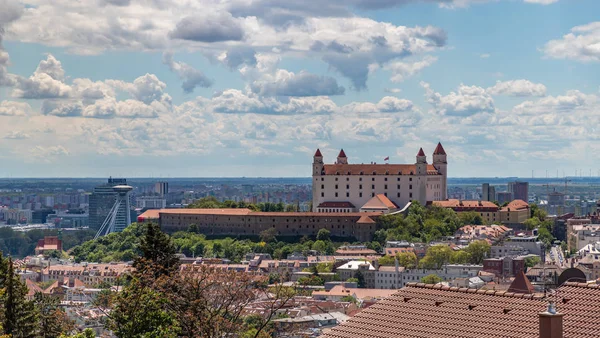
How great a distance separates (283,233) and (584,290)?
382ft

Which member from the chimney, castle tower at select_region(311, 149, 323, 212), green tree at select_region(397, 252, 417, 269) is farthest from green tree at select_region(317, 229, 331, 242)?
the chimney

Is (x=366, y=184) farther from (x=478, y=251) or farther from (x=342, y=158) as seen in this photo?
(x=478, y=251)

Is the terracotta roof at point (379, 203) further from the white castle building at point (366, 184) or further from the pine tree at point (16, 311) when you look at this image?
the pine tree at point (16, 311)

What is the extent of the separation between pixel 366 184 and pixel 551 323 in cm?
11854

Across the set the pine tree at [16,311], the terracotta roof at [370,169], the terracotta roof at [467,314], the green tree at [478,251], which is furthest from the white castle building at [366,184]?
the terracotta roof at [467,314]

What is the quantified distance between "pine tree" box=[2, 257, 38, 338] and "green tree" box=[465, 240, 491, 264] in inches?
3229

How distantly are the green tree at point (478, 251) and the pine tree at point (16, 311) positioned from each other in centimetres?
8203

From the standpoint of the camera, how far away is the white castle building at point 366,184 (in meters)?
134

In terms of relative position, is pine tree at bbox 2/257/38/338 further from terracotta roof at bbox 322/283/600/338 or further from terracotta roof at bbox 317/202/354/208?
terracotta roof at bbox 317/202/354/208

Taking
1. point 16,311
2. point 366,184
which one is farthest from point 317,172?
point 16,311

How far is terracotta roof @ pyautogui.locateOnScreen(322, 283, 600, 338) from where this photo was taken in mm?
17578

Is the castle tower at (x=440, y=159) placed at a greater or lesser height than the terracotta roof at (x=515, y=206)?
greater

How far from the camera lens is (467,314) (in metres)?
18.5

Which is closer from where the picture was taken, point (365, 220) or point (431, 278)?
point (431, 278)
